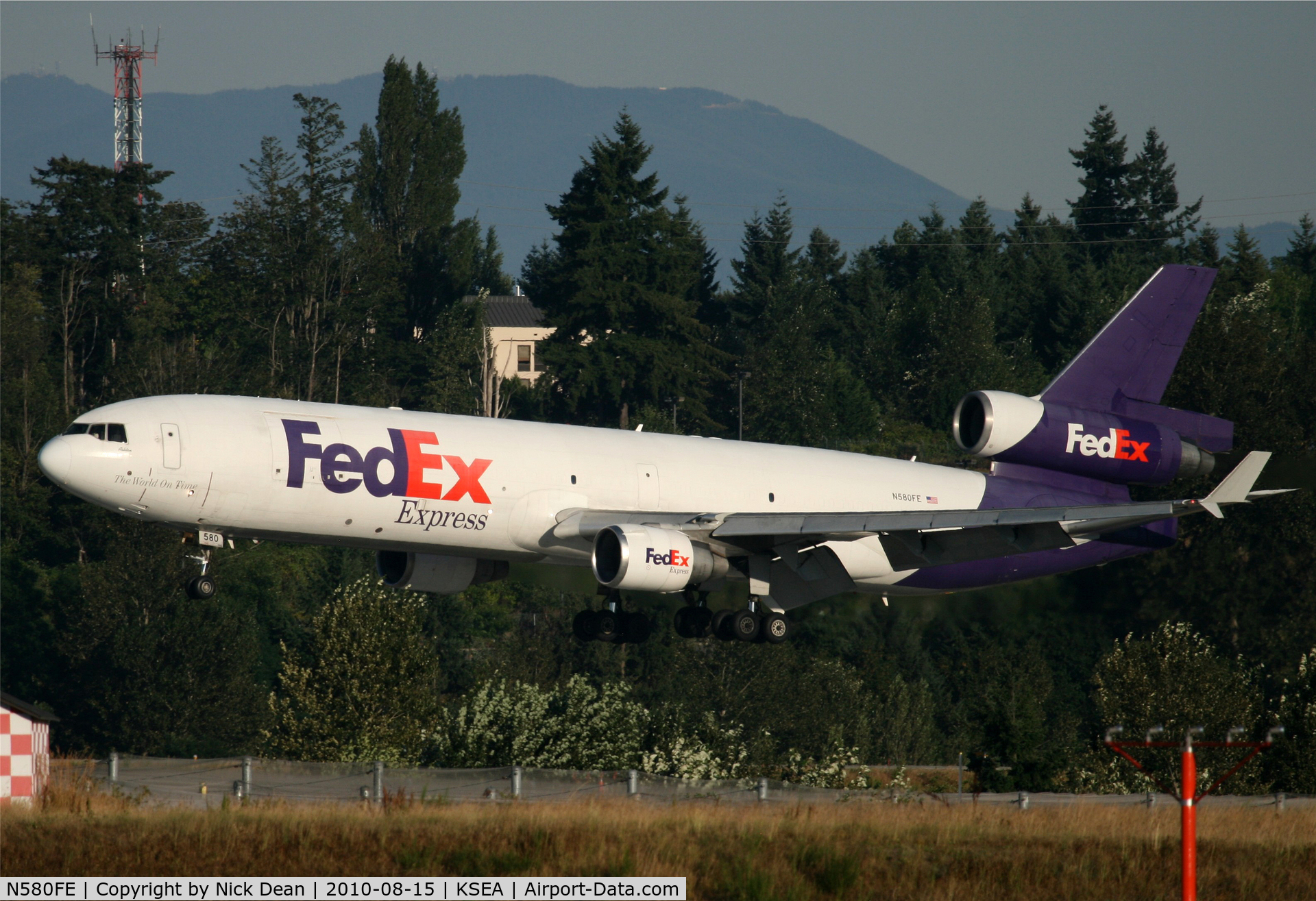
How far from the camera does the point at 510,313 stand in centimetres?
17350

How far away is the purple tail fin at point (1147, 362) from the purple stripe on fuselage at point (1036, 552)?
2.11m

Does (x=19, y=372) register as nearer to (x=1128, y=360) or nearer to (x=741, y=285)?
(x=741, y=285)

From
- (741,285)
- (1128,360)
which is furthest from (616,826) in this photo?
(741,285)

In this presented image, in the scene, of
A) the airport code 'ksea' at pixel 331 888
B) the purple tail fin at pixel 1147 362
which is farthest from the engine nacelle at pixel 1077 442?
the airport code 'ksea' at pixel 331 888

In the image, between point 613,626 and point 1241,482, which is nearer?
point 1241,482

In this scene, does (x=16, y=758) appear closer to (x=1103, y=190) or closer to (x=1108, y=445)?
(x=1108, y=445)

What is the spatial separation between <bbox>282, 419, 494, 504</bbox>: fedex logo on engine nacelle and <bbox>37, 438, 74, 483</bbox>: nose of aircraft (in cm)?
419

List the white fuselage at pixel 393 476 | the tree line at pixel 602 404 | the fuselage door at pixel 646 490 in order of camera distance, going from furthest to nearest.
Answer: the tree line at pixel 602 404 < the fuselage door at pixel 646 490 < the white fuselage at pixel 393 476

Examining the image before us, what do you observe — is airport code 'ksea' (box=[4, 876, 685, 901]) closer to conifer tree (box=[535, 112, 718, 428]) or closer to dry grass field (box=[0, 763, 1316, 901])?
dry grass field (box=[0, 763, 1316, 901])

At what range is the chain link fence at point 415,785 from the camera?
3175 cm

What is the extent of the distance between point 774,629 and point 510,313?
13807cm

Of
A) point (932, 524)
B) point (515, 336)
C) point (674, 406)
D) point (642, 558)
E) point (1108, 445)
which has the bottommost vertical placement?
point (642, 558)

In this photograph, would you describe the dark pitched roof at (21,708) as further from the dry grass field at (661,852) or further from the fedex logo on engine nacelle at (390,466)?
the fedex logo on engine nacelle at (390,466)

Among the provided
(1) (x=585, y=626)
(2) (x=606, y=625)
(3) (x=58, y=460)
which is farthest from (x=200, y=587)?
(2) (x=606, y=625)
